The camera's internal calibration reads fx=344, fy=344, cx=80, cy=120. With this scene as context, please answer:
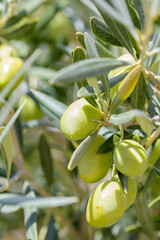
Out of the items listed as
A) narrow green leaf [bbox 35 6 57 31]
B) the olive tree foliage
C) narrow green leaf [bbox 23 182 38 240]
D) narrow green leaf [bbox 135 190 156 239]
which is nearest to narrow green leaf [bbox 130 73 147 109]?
the olive tree foliage

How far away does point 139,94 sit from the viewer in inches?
26.4

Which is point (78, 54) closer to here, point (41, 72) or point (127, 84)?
point (127, 84)

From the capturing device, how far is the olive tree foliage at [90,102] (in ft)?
1.89

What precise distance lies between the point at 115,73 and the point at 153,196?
0.36 m

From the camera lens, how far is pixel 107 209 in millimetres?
577

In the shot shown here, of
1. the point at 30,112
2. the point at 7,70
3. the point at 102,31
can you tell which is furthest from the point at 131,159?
the point at 30,112

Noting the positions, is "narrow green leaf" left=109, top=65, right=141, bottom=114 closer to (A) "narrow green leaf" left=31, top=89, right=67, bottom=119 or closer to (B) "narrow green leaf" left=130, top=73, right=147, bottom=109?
(B) "narrow green leaf" left=130, top=73, right=147, bottom=109

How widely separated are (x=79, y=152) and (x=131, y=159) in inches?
3.5

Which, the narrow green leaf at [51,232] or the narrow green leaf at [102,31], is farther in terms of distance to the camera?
the narrow green leaf at [51,232]

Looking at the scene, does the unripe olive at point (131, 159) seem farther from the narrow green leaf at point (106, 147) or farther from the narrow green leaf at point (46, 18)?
the narrow green leaf at point (46, 18)

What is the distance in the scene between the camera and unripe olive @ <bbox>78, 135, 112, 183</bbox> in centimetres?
62

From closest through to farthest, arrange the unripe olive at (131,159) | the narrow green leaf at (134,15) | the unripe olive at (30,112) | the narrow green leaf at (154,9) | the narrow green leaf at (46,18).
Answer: the narrow green leaf at (154,9) < the unripe olive at (131,159) < the narrow green leaf at (134,15) < the unripe olive at (30,112) < the narrow green leaf at (46,18)

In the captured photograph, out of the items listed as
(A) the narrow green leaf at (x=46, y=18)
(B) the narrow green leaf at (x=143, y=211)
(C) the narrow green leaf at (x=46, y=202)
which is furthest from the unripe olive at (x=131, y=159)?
(A) the narrow green leaf at (x=46, y=18)

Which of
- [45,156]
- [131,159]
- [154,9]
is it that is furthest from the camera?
[45,156]
